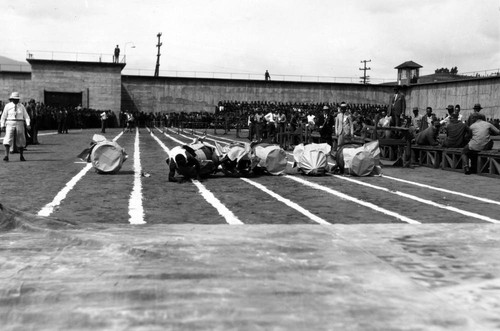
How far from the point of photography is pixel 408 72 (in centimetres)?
7625

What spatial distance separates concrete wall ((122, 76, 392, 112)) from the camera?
70.6 m

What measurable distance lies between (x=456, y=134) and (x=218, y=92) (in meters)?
55.3

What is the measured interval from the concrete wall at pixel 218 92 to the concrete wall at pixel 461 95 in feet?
25.3

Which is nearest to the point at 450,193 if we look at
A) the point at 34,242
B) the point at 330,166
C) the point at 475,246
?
the point at 330,166

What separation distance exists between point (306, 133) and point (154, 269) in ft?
74.2

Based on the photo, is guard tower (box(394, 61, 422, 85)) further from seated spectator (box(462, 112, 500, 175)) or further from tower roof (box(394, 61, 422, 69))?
seated spectator (box(462, 112, 500, 175))

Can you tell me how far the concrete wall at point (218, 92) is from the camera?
7062 centimetres

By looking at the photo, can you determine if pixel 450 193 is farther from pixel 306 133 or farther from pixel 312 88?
pixel 312 88

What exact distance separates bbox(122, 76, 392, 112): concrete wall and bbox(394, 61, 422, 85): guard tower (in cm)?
286

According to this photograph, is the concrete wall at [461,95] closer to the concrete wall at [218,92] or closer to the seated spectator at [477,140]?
the concrete wall at [218,92]

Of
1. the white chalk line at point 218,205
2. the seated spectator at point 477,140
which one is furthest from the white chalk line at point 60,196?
the seated spectator at point 477,140

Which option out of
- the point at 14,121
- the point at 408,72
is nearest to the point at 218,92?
the point at 408,72

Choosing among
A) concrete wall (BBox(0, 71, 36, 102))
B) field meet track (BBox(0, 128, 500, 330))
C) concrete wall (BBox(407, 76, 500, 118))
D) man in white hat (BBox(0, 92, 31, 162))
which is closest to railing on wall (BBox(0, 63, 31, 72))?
concrete wall (BBox(0, 71, 36, 102))

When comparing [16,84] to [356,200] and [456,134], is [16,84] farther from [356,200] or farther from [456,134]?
[356,200]
